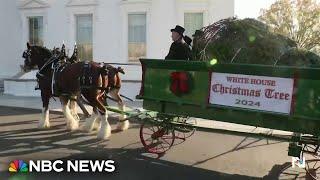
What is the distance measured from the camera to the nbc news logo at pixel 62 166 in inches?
299

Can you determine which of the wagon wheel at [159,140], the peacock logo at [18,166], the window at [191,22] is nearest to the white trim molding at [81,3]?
the window at [191,22]

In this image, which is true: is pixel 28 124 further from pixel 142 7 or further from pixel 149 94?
pixel 142 7

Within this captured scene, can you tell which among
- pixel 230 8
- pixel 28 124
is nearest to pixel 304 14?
pixel 230 8

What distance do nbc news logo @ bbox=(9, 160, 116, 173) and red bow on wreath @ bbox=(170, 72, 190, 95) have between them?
1.61 meters

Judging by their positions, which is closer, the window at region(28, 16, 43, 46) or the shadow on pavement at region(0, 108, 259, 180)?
the shadow on pavement at region(0, 108, 259, 180)

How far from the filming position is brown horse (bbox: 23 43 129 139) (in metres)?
10.4

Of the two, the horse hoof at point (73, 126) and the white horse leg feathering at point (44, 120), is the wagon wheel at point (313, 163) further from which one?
the white horse leg feathering at point (44, 120)

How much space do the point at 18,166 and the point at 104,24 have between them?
40.6 ft

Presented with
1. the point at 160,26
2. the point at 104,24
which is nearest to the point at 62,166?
the point at 160,26

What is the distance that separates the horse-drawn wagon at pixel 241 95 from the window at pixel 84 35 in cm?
1213

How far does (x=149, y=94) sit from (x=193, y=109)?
3.24 ft

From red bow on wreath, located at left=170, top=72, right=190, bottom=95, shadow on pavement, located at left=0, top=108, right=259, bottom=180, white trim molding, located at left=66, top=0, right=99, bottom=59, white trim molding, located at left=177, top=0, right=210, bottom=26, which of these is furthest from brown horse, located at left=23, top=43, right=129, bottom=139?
white trim molding, located at left=66, top=0, right=99, bottom=59

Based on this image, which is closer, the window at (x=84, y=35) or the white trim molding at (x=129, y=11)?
the white trim molding at (x=129, y=11)

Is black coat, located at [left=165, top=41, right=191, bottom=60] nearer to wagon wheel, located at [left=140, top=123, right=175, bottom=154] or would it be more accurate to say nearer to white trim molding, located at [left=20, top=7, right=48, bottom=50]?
wagon wheel, located at [left=140, top=123, right=175, bottom=154]
